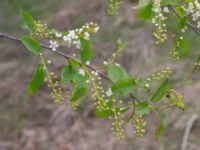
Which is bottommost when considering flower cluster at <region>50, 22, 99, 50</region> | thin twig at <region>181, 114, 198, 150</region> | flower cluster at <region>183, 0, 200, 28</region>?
flower cluster at <region>50, 22, 99, 50</region>

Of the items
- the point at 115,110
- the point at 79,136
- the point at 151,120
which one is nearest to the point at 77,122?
the point at 79,136

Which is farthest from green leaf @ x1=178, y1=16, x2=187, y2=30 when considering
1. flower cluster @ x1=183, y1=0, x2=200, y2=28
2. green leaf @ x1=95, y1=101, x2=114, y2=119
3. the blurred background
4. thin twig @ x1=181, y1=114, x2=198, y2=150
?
thin twig @ x1=181, y1=114, x2=198, y2=150

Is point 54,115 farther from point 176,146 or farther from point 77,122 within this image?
point 176,146

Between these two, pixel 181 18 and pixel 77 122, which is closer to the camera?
pixel 181 18

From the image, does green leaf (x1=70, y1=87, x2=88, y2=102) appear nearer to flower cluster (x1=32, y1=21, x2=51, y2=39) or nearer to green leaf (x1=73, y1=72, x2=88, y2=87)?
green leaf (x1=73, y1=72, x2=88, y2=87)

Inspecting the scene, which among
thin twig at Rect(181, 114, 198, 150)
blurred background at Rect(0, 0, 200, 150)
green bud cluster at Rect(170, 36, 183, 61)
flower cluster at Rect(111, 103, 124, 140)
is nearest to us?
flower cluster at Rect(111, 103, 124, 140)
